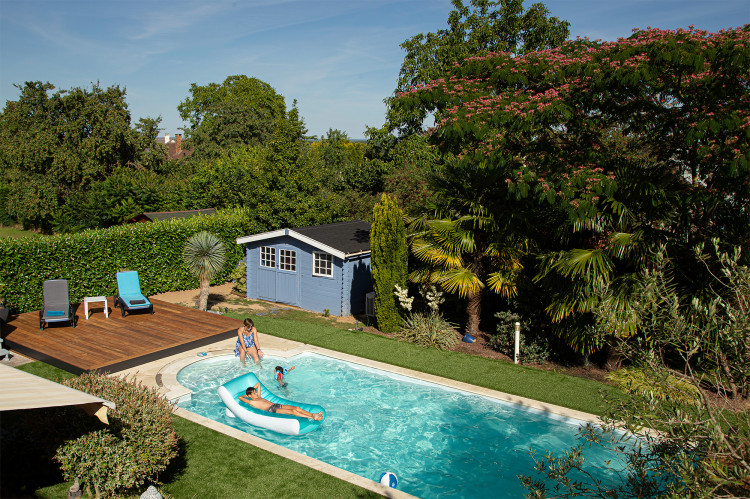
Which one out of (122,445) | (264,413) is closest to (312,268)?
(264,413)

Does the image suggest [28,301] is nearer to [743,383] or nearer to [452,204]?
[452,204]

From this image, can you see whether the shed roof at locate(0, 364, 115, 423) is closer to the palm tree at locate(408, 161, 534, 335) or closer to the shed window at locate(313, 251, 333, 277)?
the palm tree at locate(408, 161, 534, 335)

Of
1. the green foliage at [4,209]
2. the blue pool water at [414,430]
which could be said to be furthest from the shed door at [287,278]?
the green foliage at [4,209]

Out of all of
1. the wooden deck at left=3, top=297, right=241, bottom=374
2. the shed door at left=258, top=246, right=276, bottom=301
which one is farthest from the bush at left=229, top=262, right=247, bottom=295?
the wooden deck at left=3, top=297, right=241, bottom=374

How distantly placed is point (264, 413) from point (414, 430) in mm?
2957

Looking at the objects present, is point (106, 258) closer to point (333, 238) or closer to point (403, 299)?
point (333, 238)

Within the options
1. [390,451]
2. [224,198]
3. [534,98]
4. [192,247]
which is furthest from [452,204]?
[224,198]

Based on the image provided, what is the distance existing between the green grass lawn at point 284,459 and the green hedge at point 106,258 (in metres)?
4.42

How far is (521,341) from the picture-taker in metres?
13.7

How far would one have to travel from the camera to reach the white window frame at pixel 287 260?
723 inches

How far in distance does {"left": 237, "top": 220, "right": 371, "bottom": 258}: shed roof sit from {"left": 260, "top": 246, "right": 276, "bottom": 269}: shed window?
47 cm

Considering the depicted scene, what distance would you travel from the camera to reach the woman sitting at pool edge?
12.5 m

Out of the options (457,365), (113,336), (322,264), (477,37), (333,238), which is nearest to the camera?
(457,365)

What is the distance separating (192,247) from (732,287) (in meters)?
15.9
